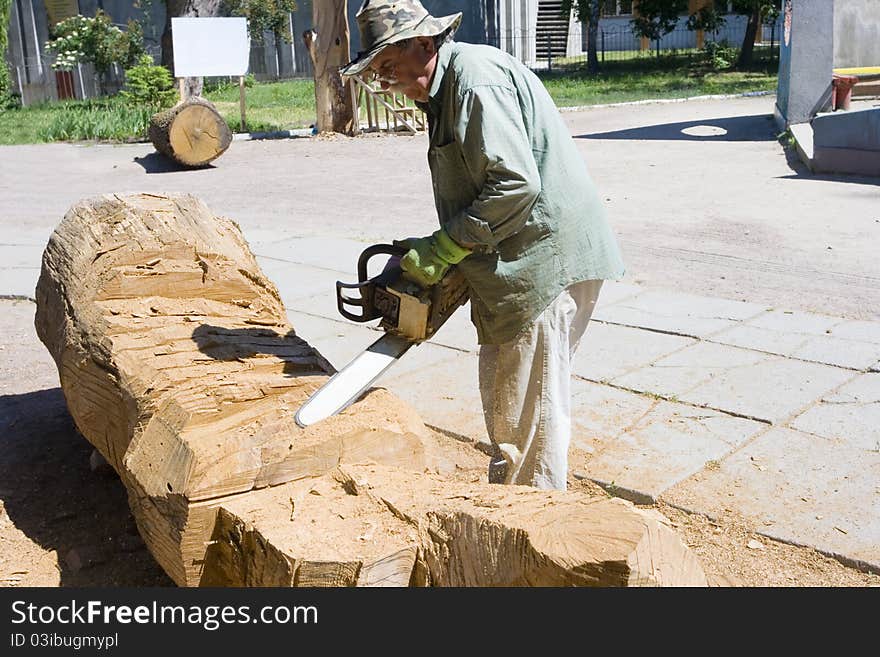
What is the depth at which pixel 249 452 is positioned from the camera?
8.65 feet

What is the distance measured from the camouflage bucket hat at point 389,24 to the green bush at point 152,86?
48.8ft

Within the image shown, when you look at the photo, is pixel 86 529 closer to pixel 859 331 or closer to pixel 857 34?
pixel 859 331

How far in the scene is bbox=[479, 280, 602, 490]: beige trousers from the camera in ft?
10.3

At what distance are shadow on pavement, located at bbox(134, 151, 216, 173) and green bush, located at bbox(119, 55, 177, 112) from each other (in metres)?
3.40

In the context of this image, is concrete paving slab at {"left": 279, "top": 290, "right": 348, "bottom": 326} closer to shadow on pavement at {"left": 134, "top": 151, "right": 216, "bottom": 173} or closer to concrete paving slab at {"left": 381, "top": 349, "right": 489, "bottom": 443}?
concrete paving slab at {"left": 381, "top": 349, "right": 489, "bottom": 443}

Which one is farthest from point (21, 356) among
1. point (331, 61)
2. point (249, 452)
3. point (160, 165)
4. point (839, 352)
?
point (331, 61)

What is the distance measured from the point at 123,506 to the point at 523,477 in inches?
62.7

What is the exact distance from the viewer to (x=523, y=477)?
328 cm

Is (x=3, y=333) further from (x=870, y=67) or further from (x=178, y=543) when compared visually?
(x=870, y=67)

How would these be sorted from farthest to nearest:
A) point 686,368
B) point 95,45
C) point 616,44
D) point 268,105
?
1. point 616,44
2. point 95,45
3. point 268,105
4. point 686,368

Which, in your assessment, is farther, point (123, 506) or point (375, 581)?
point (123, 506)

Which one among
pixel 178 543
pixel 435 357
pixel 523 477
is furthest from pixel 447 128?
pixel 435 357

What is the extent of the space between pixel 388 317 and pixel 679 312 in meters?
3.29

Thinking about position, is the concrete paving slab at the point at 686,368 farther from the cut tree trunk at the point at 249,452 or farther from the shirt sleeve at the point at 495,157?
the shirt sleeve at the point at 495,157
